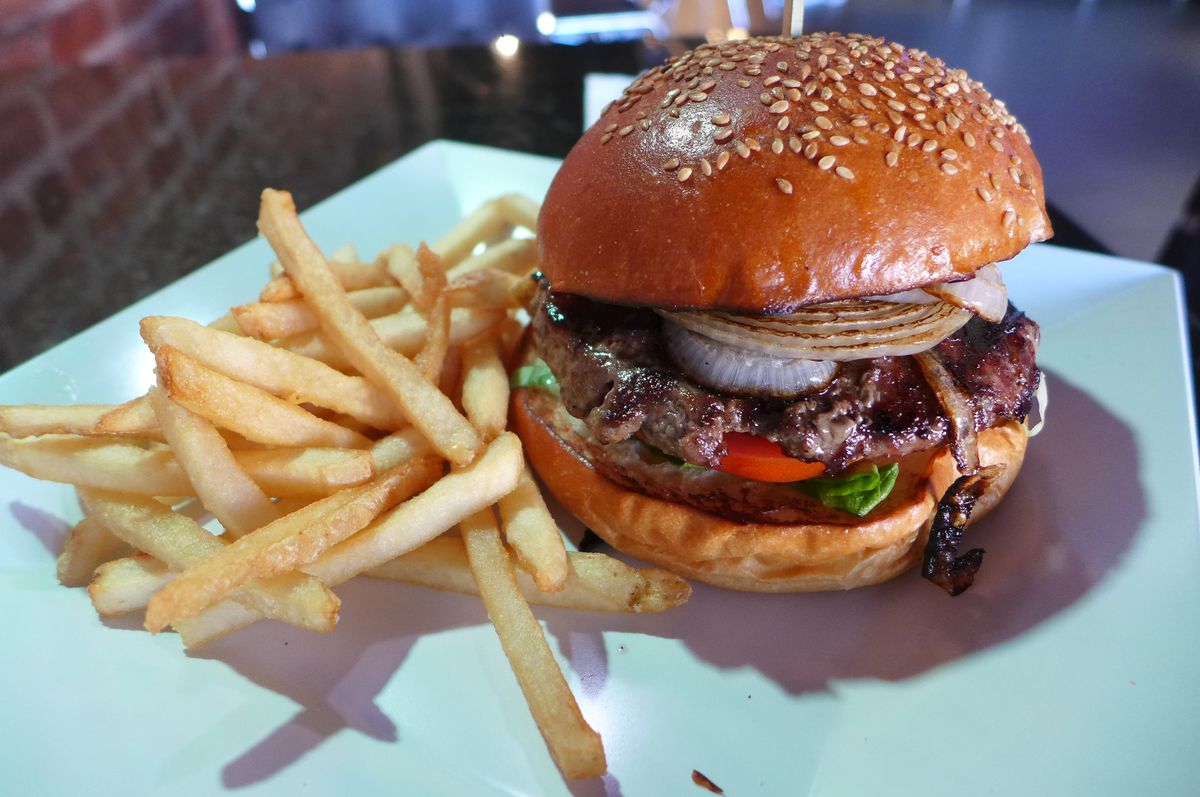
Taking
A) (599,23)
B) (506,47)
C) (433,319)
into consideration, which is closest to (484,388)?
(433,319)

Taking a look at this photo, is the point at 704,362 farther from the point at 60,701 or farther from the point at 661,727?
the point at 60,701

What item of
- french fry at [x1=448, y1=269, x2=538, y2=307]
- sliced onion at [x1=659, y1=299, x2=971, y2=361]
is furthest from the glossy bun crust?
french fry at [x1=448, y1=269, x2=538, y2=307]

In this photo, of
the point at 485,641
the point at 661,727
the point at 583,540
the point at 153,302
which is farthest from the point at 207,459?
the point at 153,302

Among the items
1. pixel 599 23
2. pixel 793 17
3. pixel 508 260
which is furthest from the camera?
pixel 599 23

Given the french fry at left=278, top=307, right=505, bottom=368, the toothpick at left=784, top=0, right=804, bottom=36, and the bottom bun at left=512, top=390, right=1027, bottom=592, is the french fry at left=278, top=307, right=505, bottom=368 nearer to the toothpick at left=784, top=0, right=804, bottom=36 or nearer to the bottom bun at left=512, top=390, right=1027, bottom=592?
the bottom bun at left=512, top=390, right=1027, bottom=592

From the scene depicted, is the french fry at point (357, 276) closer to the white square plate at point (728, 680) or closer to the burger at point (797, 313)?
the burger at point (797, 313)

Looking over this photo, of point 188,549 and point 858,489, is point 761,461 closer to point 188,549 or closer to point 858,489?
point 858,489

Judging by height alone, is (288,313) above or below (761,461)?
above
